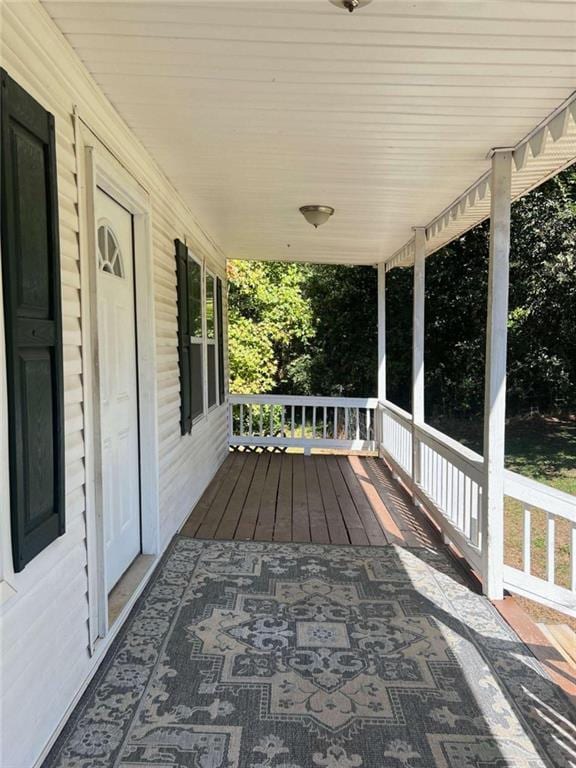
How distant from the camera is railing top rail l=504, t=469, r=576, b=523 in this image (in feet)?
8.78

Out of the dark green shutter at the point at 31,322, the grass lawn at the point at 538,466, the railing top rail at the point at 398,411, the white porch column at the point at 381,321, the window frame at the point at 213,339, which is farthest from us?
the white porch column at the point at 381,321

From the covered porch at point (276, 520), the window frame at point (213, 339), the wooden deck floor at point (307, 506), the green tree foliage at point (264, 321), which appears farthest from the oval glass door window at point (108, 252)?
the green tree foliage at point (264, 321)

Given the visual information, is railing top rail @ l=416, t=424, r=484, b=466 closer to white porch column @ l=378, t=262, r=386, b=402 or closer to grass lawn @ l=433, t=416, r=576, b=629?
grass lawn @ l=433, t=416, r=576, b=629

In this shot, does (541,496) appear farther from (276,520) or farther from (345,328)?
(345,328)

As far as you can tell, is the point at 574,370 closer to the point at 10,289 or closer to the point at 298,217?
the point at 298,217

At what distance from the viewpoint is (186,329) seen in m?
4.07

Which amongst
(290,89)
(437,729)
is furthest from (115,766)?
(290,89)

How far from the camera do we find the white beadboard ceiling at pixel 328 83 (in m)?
1.72

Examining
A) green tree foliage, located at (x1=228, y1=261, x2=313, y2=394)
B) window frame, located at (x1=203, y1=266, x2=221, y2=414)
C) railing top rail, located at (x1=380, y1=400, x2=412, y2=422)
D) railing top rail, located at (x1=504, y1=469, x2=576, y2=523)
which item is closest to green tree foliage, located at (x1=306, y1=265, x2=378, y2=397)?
green tree foliage, located at (x1=228, y1=261, x2=313, y2=394)

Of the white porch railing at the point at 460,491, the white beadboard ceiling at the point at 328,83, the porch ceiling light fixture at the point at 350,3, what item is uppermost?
the white beadboard ceiling at the point at 328,83

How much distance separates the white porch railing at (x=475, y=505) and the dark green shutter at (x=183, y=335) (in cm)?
194

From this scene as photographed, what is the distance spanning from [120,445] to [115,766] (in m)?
1.52

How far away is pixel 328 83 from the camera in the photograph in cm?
216

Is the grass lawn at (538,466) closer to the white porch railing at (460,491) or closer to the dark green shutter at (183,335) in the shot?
the white porch railing at (460,491)
